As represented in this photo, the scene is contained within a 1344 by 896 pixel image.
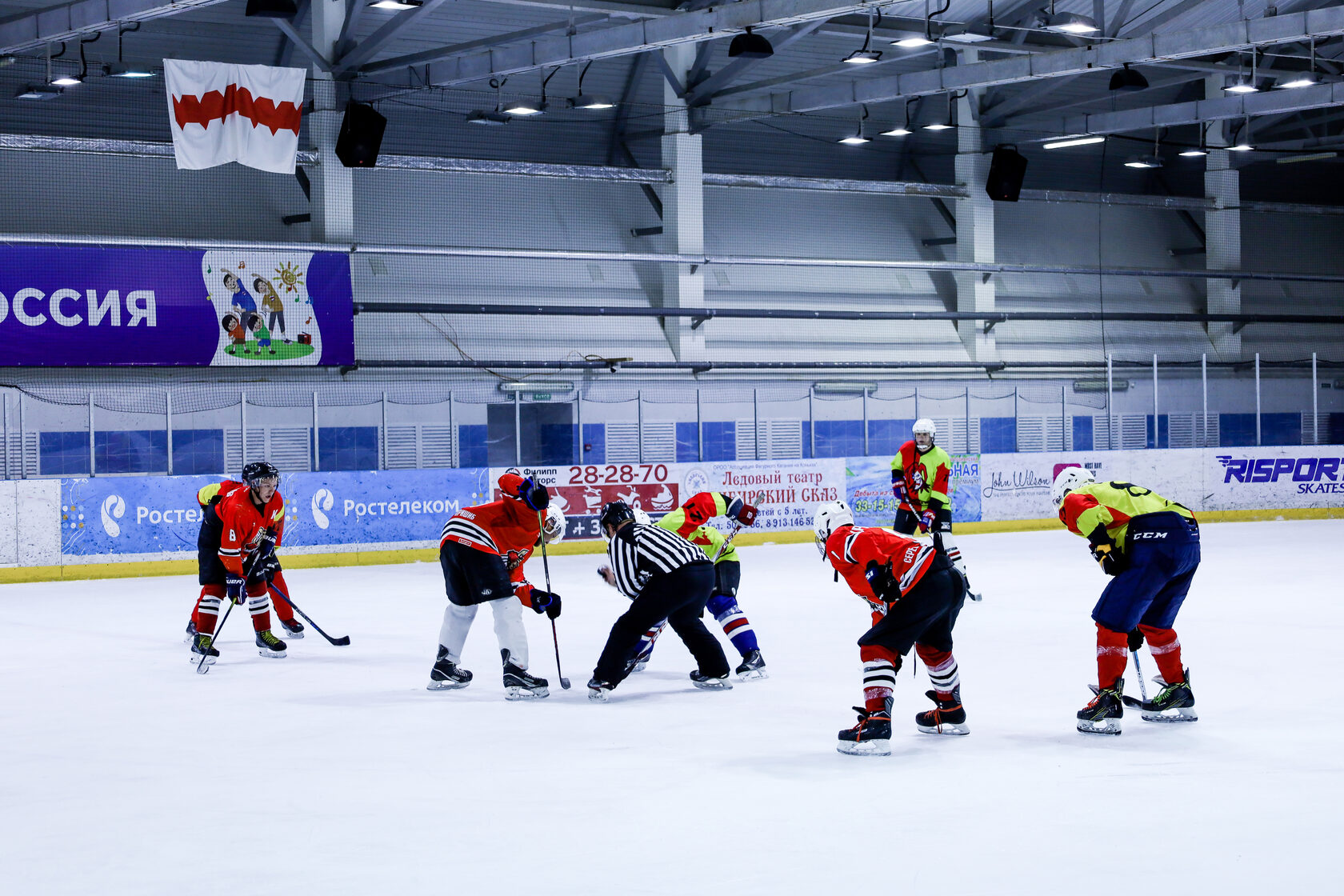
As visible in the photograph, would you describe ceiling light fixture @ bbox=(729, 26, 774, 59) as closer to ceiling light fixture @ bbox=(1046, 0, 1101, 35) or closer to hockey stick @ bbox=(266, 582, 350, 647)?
ceiling light fixture @ bbox=(1046, 0, 1101, 35)

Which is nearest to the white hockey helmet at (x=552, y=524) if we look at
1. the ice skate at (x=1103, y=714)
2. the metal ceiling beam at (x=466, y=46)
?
the ice skate at (x=1103, y=714)

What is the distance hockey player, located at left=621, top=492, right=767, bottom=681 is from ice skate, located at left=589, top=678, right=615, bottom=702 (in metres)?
0.49

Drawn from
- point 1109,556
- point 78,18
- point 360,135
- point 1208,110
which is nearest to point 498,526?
Answer: point 1109,556

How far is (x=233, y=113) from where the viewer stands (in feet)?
57.2

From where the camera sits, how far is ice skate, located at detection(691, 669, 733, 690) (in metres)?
7.58

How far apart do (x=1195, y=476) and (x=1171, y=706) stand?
1525cm

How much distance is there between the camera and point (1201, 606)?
420 inches

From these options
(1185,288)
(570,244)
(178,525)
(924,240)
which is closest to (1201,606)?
(178,525)

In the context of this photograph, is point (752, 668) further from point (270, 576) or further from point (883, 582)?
point (270, 576)

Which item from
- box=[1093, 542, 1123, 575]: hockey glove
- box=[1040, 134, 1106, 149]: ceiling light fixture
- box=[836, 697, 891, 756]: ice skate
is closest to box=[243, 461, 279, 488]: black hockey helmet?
box=[836, 697, 891, 756]: ice skate

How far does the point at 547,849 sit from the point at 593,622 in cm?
615

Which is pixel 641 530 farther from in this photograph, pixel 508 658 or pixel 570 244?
pixel 570 244

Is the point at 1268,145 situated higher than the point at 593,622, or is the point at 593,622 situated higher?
the point at 1268,145

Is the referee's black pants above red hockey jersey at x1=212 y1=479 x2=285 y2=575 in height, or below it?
below
